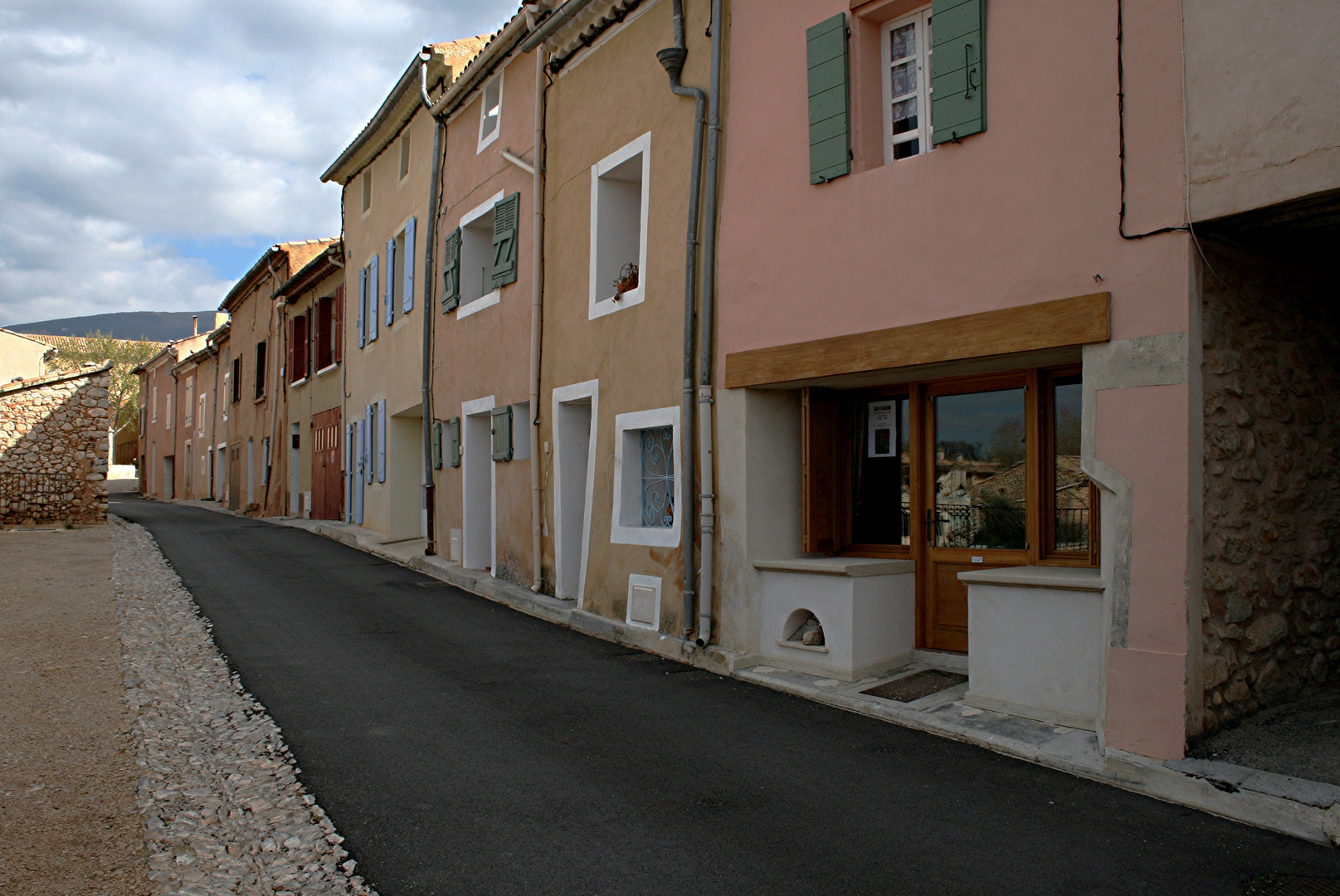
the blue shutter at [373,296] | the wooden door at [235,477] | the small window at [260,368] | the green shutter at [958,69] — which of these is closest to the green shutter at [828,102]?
the green shutter at [958,69]

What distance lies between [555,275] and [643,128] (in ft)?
7.50

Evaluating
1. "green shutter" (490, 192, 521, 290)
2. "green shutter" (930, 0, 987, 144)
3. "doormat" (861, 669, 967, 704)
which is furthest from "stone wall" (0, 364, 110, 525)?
"green shutter" (930, 0, 987, 144)

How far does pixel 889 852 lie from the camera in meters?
4.16

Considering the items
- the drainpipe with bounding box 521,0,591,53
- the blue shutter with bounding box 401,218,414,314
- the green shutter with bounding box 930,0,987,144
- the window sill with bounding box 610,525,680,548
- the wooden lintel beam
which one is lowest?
the window sill with bounding box 610,525,680,548

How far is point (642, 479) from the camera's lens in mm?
9711

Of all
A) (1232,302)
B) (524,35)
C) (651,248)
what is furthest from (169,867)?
(524,35)

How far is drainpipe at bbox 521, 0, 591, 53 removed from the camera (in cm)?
998

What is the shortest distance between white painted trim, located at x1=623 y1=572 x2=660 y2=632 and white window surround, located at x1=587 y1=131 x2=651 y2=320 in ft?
8.48

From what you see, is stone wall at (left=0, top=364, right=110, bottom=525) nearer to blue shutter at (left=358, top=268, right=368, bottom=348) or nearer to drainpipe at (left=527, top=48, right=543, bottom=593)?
blue shutter at (left=358, top=268, right=368, bottom=348)

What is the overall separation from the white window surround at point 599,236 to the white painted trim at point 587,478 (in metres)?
0.79

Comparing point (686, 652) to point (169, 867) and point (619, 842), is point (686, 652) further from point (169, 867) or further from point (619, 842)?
point (169, 867)

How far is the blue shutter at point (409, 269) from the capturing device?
16.0 m

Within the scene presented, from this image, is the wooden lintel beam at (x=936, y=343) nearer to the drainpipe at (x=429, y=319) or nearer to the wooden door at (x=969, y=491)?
the wooden door at (x=969, y=491)

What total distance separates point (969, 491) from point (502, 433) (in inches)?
259
